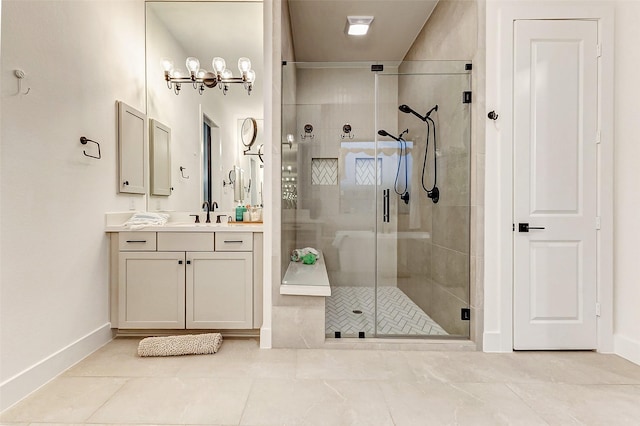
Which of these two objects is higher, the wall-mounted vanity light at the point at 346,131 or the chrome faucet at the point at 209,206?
the wall-mounted vanity light at the point at 346,131

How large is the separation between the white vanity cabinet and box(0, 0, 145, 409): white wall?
0.16 metres

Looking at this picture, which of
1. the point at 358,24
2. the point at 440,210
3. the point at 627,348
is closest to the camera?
the point at 627,348

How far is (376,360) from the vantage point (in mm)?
2170

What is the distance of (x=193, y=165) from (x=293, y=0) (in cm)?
179

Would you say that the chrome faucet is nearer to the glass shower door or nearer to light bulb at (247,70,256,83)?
light bulb at (247,70,256,83)

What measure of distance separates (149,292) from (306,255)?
133cm

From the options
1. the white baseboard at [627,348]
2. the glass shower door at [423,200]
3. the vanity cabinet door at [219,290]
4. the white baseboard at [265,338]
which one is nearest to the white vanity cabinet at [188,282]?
the vanity cabinet door at [219,290]

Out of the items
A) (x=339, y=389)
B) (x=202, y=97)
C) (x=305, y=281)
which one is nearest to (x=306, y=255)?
(x=305, y=281)

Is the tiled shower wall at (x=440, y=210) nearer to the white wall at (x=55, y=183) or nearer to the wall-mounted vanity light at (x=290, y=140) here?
the wall-mounted vanity light at (x=290, y=140)

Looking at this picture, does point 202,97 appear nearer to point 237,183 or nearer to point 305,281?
point 237,183

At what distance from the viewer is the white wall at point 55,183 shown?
1680 mm

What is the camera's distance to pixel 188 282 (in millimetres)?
2455

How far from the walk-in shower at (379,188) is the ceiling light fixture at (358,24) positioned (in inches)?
24.5

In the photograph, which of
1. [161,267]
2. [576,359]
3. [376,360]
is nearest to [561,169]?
Result: [576,359]
